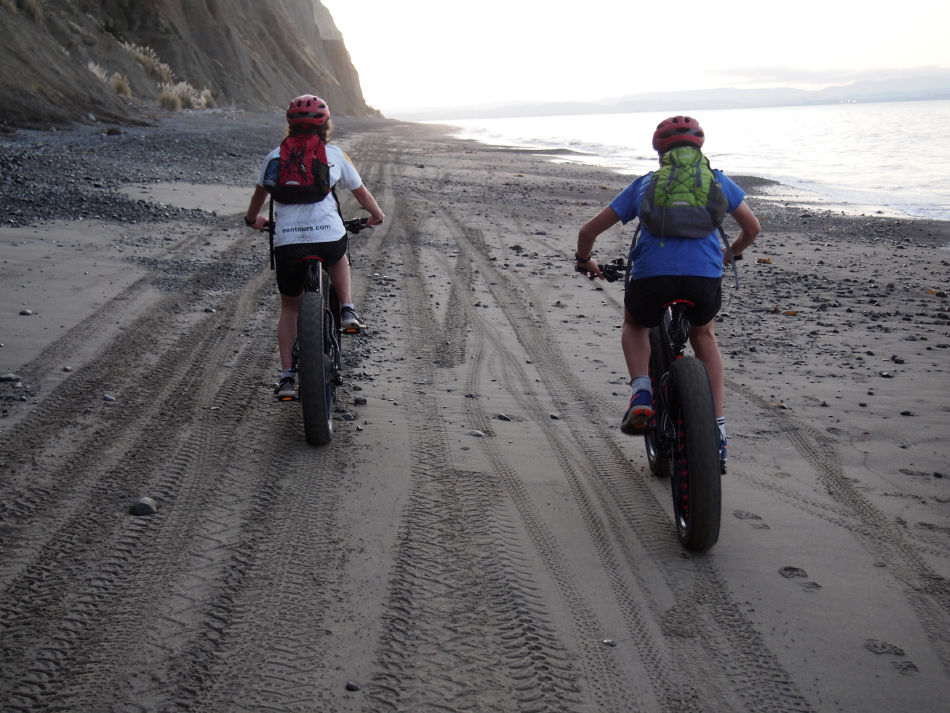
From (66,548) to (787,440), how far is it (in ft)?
13.0

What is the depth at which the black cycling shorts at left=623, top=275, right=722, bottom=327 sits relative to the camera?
12.5ft

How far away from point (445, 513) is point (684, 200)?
6.00 feet

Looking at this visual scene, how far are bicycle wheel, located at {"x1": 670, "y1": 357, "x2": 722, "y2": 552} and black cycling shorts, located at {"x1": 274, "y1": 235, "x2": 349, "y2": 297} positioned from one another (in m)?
2.15

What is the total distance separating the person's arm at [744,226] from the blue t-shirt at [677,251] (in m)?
0.04

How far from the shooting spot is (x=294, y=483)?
4176mm

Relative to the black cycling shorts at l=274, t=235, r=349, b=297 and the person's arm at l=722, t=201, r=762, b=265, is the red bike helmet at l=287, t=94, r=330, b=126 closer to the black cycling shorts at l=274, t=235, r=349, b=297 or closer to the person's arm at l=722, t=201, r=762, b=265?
the black cycling shorts at l=274, t=235, r=349, b=297

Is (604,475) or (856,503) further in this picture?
(604,475)

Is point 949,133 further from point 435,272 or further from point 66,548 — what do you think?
point 66,548

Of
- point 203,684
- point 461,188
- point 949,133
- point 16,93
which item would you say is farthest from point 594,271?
point 949,133

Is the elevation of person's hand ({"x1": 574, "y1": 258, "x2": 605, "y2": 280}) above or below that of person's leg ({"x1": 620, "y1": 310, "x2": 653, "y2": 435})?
above

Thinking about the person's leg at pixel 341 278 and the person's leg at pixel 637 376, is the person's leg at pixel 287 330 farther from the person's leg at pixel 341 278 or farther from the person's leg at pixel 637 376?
the person's leg at pixel 637 376

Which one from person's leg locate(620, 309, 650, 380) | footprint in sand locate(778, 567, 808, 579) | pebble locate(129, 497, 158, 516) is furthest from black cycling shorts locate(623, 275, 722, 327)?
pebble locate(129, 497, 158, 516)

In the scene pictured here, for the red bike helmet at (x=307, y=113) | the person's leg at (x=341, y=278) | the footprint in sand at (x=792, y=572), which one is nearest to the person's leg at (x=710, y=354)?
the footprint in sand at (x=792, y=572)

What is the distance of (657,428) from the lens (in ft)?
13.4
